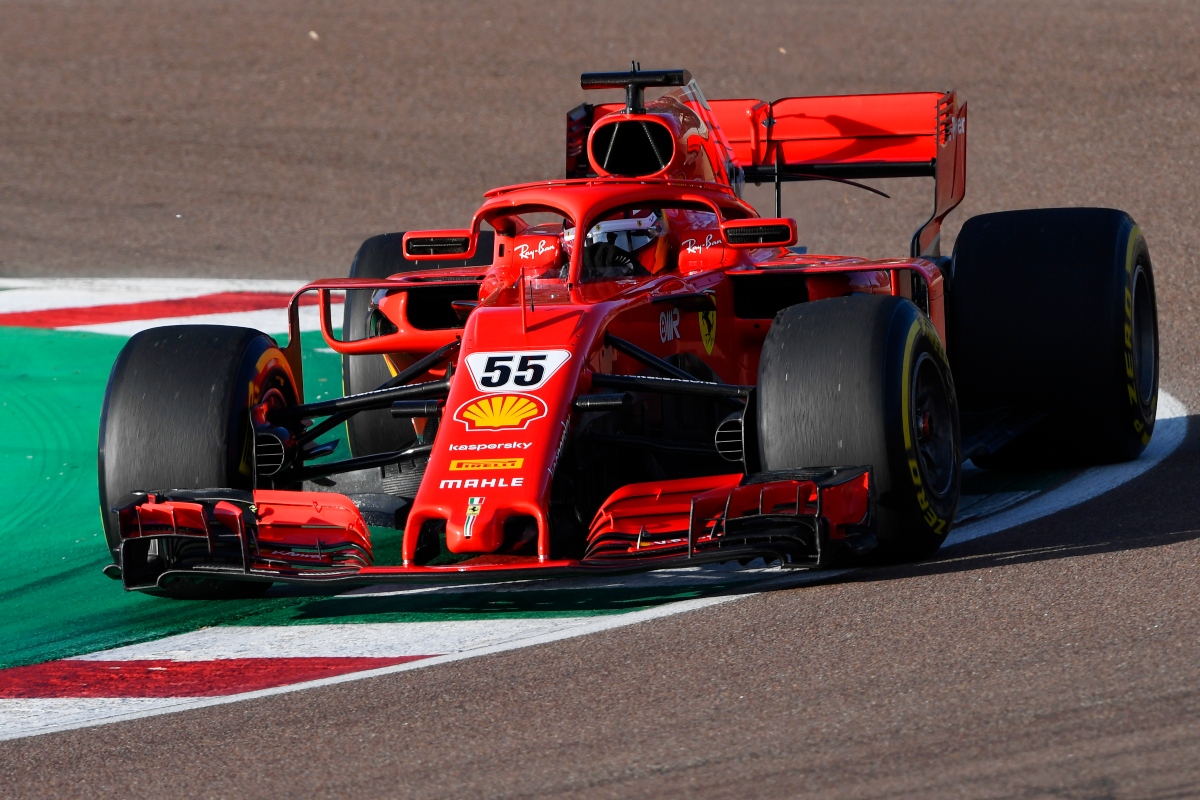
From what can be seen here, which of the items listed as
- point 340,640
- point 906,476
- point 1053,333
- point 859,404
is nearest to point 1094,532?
point 906,476

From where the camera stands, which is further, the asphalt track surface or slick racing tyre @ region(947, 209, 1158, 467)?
slick racing tyre @ region(947, 209, 1158, 467)

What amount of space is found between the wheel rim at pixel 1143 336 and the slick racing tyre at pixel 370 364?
10.4ft

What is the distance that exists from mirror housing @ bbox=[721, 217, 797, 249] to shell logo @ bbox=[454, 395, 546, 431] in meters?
1.14

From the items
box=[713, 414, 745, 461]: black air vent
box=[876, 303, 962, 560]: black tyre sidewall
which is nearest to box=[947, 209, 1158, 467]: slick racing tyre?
box=[876, 303, 962, 560]: black tyre sidewall

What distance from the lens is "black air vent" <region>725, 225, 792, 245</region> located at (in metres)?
6.45

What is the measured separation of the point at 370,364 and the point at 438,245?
1.03m

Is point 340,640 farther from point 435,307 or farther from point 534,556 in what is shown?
point 435,307

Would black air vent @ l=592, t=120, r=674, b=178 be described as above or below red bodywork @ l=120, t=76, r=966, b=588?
above

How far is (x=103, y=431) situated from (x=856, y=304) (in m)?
2.57

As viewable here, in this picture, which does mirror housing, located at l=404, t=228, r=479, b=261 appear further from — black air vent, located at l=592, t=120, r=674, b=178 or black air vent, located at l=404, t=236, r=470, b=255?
black air vent, located at l=592, t=120, r=674, b=178

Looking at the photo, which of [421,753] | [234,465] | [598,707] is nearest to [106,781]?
[421,753]

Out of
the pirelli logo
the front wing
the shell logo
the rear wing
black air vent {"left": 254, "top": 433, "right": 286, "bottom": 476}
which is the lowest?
the front wing

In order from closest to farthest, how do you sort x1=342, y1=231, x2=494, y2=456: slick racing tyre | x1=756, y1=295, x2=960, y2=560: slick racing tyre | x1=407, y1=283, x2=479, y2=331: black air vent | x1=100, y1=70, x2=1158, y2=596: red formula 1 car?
1. x1=100, y1=70, x2=1158, y2=596: red formula 1 car
2. x1=756, y1=295, x2=960, y2=560: slick racing tyre
3. x1=407, y1=283, x2=479, y2=331: black air vent
4. x1=342, y1=231, x2=494, y2=456: slick racing tyre

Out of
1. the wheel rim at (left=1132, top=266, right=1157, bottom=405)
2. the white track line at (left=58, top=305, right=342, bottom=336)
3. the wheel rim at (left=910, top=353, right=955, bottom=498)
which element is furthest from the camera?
the white track line at (left=58, top=305, right=342, bottom=336)
